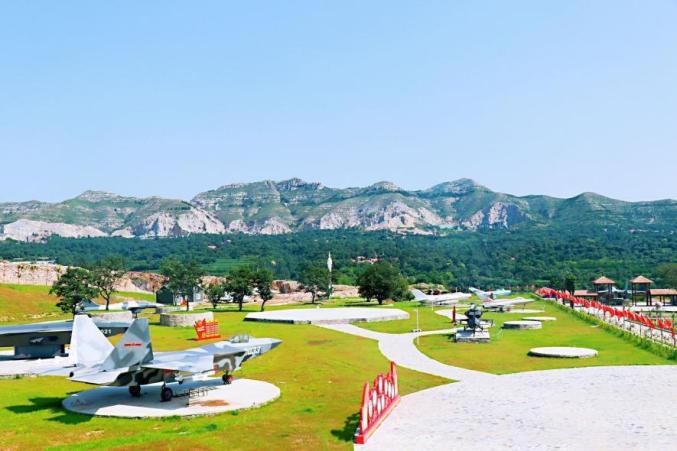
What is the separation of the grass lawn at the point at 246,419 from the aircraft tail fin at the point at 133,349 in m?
3.37

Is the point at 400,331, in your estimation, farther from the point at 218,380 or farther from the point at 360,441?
the point at 360,441

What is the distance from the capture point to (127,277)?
194500 mm

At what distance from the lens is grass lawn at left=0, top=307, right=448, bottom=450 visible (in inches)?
968

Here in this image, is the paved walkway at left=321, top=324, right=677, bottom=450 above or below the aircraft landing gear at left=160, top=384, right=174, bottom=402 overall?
below

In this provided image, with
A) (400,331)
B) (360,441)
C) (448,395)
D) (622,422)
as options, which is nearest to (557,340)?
(400,331)

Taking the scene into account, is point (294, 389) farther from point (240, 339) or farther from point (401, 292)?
point (401, 292)

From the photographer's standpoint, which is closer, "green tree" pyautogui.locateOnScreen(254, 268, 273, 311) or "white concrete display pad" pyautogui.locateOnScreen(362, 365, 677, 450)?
"white concrete display pad" pyautogui.locateOnScreen(362, 365, 677, 450)

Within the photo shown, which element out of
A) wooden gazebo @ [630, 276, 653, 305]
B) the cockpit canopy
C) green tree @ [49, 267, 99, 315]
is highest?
green tree @ [49, 267, 99, 315]

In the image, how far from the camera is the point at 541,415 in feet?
91.2

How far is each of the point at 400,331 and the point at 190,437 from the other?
45208 mm

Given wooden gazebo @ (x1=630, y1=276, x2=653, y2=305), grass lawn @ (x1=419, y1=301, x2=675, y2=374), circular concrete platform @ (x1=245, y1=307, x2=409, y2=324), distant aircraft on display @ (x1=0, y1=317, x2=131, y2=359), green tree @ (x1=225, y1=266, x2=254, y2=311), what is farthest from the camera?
wooden gazebo @ (x1=630, y1=276, x2=653, y2=305)

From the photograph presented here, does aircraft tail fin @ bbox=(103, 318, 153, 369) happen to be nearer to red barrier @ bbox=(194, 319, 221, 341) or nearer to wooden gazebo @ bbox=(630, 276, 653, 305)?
red barrier @ bbox=(194, 319, 221, 341)

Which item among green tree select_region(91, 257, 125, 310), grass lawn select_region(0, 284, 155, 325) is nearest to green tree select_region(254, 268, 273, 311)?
green tree select_region(91, 257, 125, 310)

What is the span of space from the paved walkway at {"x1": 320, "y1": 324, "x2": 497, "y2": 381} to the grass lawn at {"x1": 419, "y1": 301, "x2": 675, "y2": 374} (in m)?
1.32
